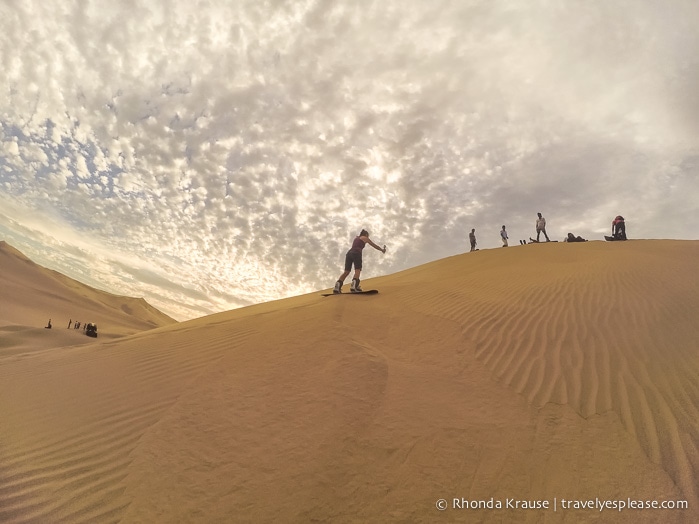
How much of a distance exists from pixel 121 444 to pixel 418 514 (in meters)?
2.94

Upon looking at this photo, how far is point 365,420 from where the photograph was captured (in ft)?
12.6

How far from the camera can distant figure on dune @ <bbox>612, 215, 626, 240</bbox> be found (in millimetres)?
17938

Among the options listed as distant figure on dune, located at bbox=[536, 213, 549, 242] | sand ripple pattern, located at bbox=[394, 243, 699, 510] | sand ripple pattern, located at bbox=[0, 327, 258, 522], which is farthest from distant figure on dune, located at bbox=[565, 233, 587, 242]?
sand ripple pattern, located at bbox=[0, 327, 258, 522]

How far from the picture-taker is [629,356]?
17.2 ft

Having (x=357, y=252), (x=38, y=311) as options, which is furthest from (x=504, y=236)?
(x=38, y=311)

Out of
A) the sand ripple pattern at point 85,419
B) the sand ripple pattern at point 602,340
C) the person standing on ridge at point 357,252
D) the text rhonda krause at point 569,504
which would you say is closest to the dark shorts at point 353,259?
the person standing on ridge at point 357,252

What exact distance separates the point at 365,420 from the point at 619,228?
19.9 meters

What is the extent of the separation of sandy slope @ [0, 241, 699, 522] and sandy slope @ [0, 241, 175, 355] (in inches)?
306

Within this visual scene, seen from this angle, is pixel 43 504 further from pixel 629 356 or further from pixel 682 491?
pixel 629 356

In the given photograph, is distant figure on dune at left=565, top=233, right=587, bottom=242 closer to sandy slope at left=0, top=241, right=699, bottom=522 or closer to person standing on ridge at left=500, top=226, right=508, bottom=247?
person standing on ridge at left=500, top=226, right=508, bottom=247

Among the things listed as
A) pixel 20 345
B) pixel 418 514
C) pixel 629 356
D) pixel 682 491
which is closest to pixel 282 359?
pixel 418 514

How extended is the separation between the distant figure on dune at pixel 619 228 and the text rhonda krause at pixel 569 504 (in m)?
18.7

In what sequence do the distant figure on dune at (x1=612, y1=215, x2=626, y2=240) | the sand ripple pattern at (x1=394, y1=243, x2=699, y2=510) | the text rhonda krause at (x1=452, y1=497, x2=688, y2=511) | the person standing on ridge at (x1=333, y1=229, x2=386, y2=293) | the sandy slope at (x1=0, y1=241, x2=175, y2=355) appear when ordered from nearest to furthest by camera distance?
the text rhonda krause at (x1=452, y1=497, x2=688, y2=511) < the sand ripple pattern at (x1=394, y1=243, x2=699, y2=510) < the person standing on ridge at (x1=333, y1=229, x2=386, y2=293) < the sandy slope at (x1=0, y1=241, x2=175, y2=355) < the distant figure on dune at (x1=612, y1=215, x2=626, y2=240)

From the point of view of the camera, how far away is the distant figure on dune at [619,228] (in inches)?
706
